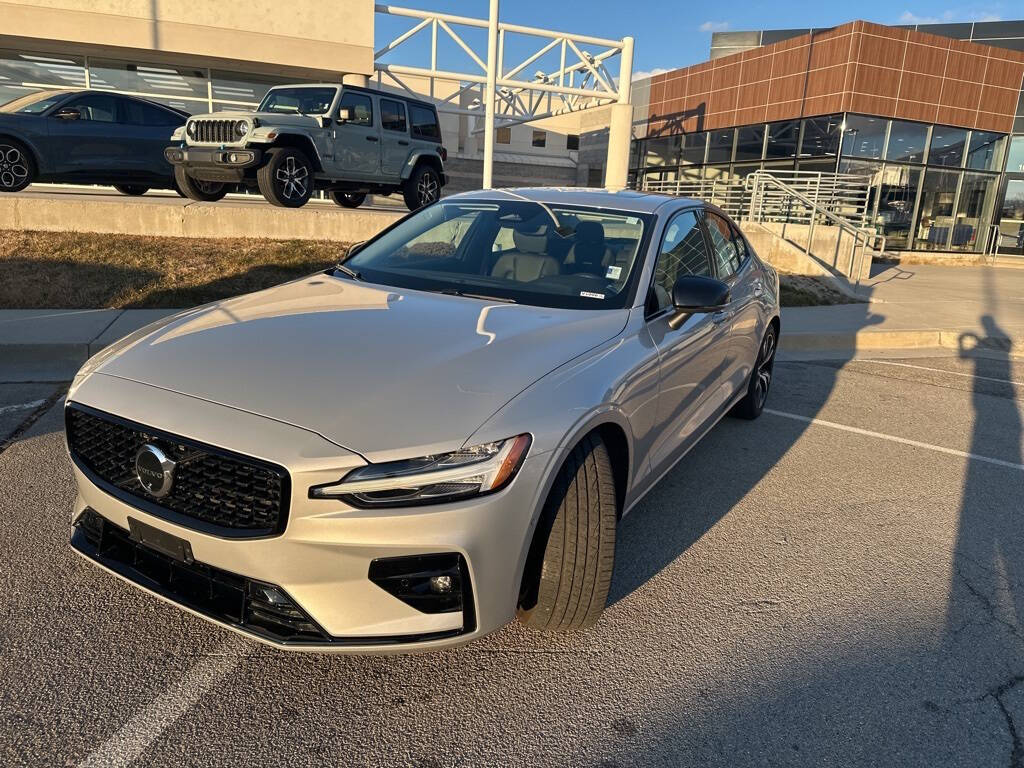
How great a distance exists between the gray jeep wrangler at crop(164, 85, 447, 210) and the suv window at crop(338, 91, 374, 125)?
0.01 meters

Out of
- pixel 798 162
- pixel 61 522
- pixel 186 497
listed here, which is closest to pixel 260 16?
pixel 798 162

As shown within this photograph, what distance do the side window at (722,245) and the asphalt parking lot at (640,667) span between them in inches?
59.3

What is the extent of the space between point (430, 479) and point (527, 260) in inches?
72.2

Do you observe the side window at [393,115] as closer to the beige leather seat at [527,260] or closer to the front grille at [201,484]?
the beige leather seat at [527,260]

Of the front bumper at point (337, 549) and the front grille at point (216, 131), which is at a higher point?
the front grille at point (216, 131)

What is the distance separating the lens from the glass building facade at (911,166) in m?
20.6

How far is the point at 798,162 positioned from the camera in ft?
70.2

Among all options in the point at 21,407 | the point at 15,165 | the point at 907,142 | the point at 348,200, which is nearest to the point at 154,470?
the point at 21,407

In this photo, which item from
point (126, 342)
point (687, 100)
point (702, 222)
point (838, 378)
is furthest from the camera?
point (687, 100)

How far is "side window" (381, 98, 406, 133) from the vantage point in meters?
11.8

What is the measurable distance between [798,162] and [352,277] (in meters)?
20.7

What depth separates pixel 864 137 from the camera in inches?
810

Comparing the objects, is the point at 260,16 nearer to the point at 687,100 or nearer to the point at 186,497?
the point at 687,100

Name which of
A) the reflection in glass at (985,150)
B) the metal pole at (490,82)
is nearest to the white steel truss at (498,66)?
the metal pole at (490,82)
